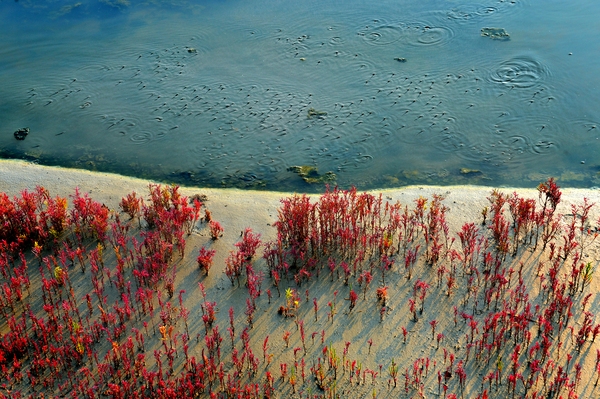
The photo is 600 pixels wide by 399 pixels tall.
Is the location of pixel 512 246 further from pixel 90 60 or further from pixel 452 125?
pixel 90 60

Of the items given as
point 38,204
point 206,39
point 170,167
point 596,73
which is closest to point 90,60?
point 206,39

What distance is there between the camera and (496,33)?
42.8 feet

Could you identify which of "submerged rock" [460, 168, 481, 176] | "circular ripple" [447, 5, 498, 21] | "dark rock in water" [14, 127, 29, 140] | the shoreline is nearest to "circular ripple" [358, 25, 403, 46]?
"circular ripple" [447, 5, 498, 21]

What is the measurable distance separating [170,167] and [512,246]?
19.6ft

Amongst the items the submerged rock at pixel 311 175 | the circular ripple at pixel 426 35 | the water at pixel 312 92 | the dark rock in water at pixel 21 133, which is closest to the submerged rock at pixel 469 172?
the water at pixel 312 92

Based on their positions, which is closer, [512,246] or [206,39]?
[512,246]

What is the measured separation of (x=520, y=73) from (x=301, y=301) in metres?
7.71

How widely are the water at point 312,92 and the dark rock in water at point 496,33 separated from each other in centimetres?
17

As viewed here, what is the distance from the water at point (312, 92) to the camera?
1002 centimetres

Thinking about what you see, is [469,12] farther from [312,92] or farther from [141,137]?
[141,137]

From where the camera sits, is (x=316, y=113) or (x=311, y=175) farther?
(x=316, y=113)

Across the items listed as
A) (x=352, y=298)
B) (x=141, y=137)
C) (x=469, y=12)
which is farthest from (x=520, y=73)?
(x=141, y=137)

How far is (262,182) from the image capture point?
31.8ft

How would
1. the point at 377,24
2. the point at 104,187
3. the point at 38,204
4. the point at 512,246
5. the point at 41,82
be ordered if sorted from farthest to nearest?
the point at 377,24 < the point at 41,82 < the point at 104,187 < the point at 38,204 < the point at 512,246
